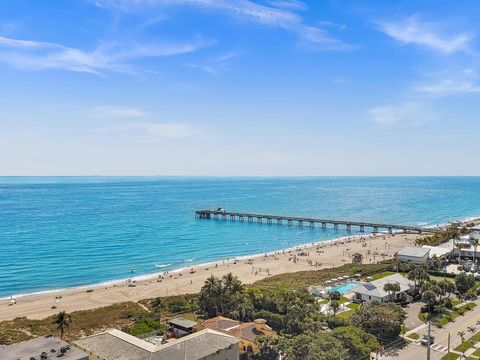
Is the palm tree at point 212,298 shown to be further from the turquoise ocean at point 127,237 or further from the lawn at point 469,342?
the turquoise ocean at point 127,237

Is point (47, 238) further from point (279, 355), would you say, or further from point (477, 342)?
point (477, 342)

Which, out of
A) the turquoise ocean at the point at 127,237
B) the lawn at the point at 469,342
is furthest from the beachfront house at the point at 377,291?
the turquoise ocean at the point at 127,237

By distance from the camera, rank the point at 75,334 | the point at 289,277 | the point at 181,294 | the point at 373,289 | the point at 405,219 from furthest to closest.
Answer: the point at 405,219 < the point at 289,277 < the point at 181,294 < the point at 373,289 < the point at 75,334

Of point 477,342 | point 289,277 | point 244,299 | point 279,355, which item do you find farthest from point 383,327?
point 289,277

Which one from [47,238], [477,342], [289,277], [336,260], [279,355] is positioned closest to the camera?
[279,355]

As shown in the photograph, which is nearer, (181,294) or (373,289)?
(373,289)

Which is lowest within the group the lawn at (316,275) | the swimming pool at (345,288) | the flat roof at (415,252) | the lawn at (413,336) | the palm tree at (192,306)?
the lawn at (316,275)
